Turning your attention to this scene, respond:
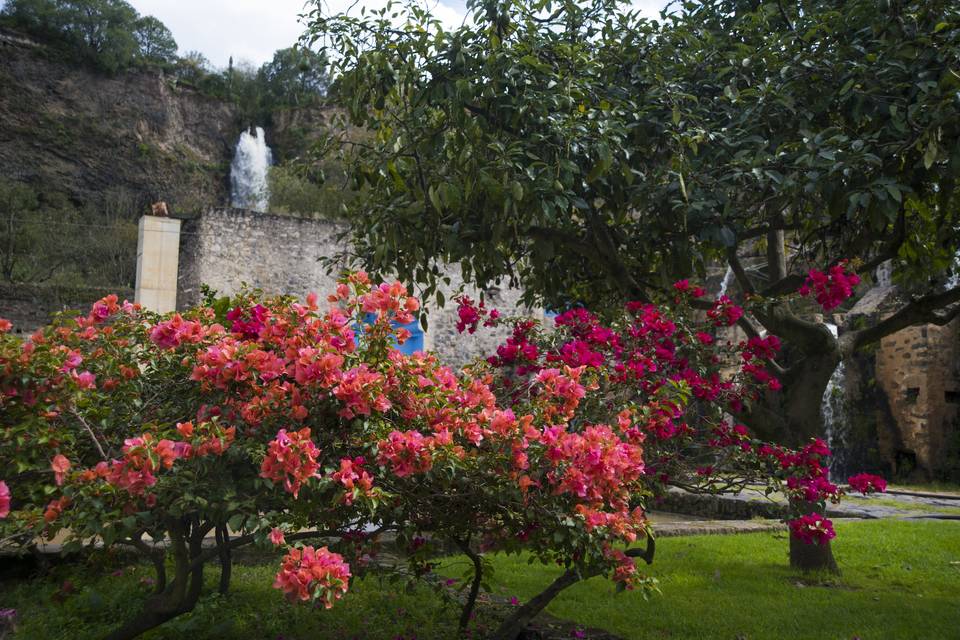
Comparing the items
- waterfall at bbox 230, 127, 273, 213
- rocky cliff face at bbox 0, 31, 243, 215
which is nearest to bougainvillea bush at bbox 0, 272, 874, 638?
rocky cliff face at bbox 0, 31, 243, 215

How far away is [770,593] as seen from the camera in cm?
500

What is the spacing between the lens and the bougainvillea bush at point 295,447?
2.42 m

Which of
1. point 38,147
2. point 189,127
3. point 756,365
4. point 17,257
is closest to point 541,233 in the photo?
point 756,365

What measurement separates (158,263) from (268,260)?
7.96ft

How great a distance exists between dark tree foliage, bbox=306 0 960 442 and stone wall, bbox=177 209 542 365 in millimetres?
10792

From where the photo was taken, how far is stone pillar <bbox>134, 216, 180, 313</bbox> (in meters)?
14.7

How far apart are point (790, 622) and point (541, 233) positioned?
8.90ft

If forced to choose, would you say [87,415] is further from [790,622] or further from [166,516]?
[790,622]

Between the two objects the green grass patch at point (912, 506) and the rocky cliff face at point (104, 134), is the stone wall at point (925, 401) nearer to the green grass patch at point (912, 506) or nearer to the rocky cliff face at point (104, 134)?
the green grass patch at point (912, 506)

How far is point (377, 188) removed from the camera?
5770 millimetres

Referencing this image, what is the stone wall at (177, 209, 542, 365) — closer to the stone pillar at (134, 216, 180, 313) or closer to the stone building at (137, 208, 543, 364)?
the stone building at (137, 208, 543, 364)

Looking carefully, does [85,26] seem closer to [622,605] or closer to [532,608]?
[622,605]

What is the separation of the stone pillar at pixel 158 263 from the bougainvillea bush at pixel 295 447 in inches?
472

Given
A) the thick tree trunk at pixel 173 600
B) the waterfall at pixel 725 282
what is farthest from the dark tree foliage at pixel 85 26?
the thick tree trunk at pixel 173 600
